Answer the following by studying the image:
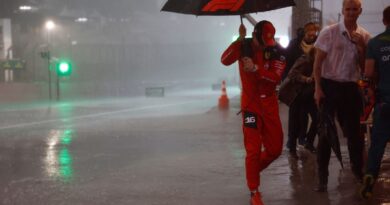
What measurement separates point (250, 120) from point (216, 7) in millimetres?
1339

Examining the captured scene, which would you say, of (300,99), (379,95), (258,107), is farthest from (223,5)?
(300,99)

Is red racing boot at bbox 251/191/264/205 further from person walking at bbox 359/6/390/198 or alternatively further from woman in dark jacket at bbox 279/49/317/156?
woman in dark jacket at bbox 279/49/317/156

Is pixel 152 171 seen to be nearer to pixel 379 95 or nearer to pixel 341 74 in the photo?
pixel 341 74

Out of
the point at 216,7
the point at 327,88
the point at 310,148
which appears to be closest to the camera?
the point at 327,88

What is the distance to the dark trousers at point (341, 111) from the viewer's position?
572cm

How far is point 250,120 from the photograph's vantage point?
5.26m

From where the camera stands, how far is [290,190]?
19.3ft

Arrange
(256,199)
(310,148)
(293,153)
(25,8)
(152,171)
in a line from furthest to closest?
(25,8) → (310,148) → (293,153) → (152,171) → (256,199)

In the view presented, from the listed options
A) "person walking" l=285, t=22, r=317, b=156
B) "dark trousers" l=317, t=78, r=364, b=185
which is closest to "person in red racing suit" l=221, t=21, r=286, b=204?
"dark trousers" l=317, t=78, r=364, b=185

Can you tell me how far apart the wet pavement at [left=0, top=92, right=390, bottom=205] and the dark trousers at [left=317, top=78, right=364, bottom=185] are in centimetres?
36

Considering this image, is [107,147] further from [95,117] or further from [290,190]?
[95,117]

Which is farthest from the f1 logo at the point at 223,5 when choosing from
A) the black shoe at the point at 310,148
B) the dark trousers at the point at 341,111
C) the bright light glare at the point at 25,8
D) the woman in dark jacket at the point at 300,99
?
the bright light glare at the point at 25,8

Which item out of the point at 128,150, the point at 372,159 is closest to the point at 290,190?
the point at 372,159

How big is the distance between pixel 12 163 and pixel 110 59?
64103 mm
